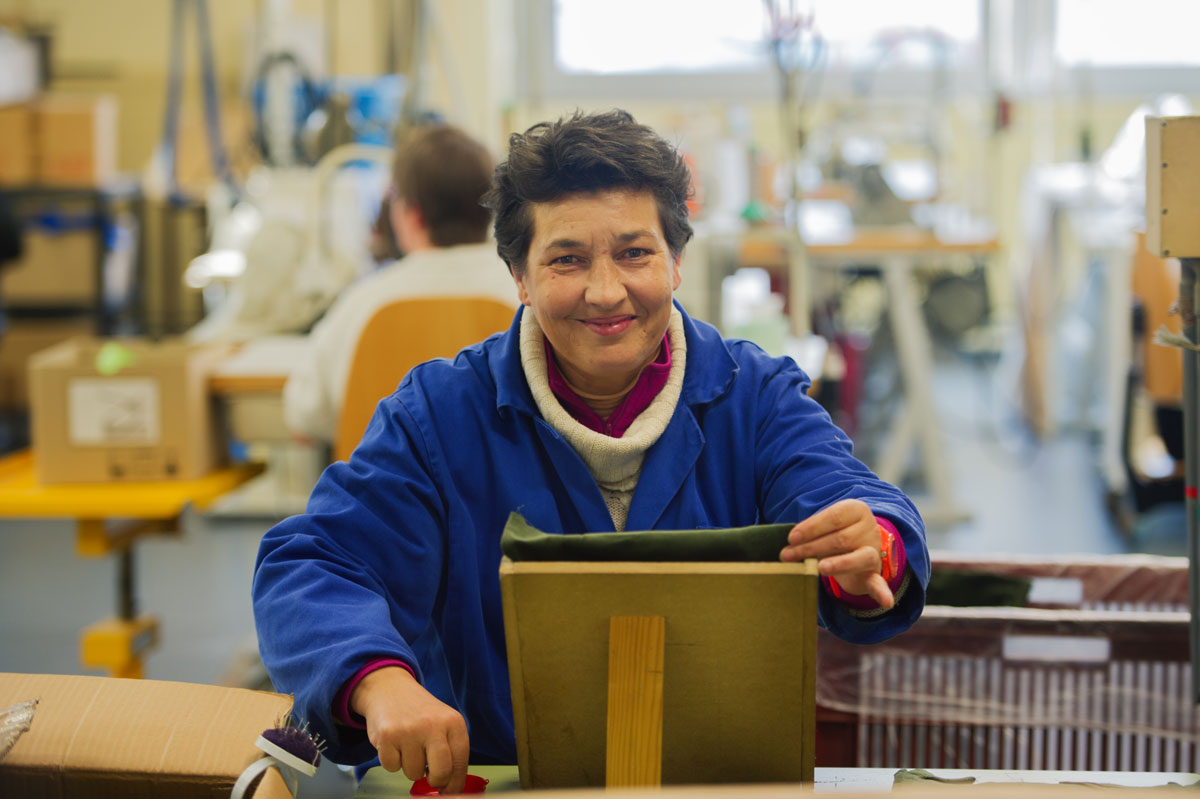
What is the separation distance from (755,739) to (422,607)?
399mm

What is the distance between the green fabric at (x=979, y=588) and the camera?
1.55 meters

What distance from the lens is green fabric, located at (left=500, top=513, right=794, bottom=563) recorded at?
82 centimetres

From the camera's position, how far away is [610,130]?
113 cm

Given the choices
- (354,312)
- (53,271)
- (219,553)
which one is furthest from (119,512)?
(53,271)

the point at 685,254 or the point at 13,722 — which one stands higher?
the point at 685,254

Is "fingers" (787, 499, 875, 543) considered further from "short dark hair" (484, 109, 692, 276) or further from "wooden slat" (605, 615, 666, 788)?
"short dark hair" (484, 109, 692, 276)

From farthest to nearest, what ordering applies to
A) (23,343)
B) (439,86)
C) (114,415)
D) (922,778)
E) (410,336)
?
(439,86), (23,343), (114,415), (410,336), (922,778)

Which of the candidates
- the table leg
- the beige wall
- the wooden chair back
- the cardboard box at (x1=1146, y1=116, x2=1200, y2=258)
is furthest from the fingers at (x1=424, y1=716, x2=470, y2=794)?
the beige wall

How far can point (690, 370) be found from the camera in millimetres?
1201

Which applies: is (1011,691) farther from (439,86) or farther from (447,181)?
(439,86)

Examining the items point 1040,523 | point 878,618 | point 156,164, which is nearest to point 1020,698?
point 878,618

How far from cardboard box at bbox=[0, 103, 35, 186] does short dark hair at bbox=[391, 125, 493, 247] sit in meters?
3.82

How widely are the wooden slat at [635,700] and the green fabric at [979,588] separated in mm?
834

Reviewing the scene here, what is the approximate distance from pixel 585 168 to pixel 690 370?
24 centimetres
